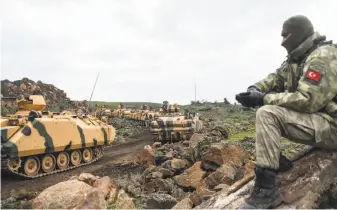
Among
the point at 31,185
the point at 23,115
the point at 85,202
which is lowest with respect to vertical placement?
the point at 31,185

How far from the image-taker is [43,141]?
14.0 metres

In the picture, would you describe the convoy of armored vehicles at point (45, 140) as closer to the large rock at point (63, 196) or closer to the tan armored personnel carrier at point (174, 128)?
the tan armored personnel carrier at point (174, 128)

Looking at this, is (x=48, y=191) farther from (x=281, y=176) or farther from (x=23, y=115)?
(x=23, y=115)

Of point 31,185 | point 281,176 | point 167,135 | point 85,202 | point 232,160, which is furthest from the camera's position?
point 167,135

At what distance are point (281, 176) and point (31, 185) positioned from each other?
32.4 feet

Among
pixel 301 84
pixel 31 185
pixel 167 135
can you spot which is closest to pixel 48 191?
pixel 301 84

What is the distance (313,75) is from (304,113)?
1.28 feet

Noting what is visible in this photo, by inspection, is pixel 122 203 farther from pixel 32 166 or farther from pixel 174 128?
pixel 174 128

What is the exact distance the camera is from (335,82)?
3.90 m

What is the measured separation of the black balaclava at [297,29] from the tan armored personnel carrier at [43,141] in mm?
10782

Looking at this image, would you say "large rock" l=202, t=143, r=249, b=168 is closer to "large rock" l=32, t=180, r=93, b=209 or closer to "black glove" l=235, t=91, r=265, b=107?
"large rock" l=32, t=180, r=93, b=209

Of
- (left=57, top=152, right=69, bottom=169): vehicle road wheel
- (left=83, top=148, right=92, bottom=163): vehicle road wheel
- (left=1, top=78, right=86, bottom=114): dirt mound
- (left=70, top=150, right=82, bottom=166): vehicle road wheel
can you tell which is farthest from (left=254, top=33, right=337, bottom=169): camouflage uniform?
(left=1, top=78, right=86, bottom=114): dirt mound

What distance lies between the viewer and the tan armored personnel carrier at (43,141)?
1311 cm

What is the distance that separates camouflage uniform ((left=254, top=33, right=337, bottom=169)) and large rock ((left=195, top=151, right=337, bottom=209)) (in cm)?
35
